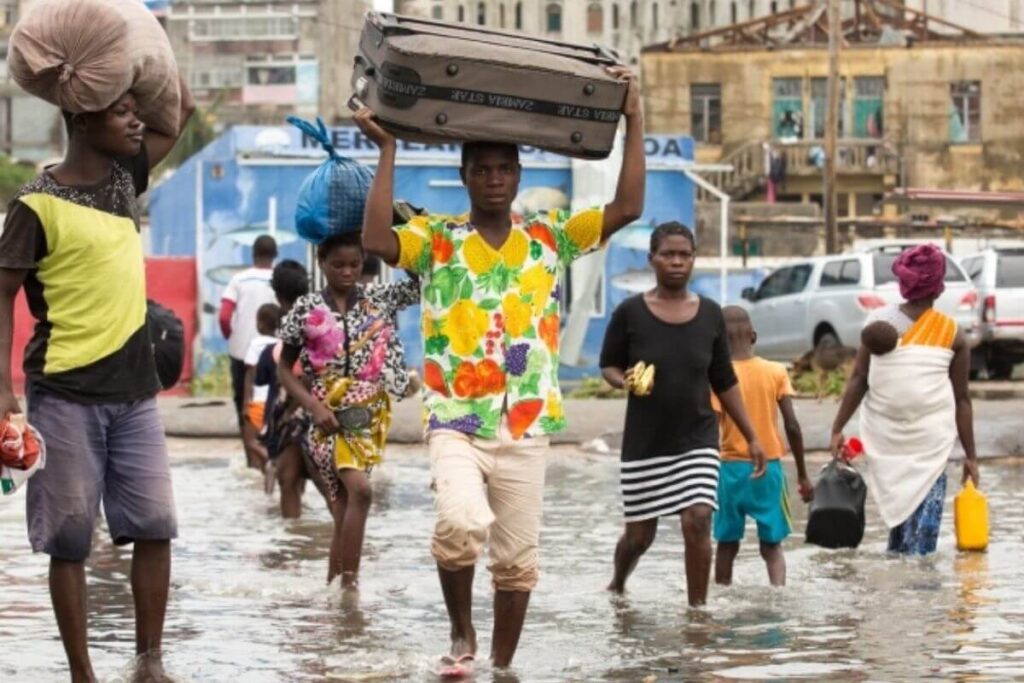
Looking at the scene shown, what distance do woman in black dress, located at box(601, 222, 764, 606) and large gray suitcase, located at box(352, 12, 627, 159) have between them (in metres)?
1.94

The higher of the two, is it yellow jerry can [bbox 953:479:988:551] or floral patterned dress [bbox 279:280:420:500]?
floral patterned dress [bbox 279:280:420:500]

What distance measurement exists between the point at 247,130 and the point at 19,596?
2226 centimetres

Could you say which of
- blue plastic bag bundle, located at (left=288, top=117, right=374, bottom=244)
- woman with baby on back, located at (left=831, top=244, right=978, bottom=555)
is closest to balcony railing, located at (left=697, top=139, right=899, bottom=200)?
woman with baby on back, located at (left=831, top=244, right=978, bottom=555)

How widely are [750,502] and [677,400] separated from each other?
0.95m

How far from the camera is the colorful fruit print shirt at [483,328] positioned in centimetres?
716

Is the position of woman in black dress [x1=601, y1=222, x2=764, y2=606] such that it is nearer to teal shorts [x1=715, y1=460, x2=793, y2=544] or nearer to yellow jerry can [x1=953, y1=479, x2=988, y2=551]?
teal shorts [x1=715, y1=460, x2=793, y2=544]

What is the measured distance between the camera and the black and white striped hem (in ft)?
29.7

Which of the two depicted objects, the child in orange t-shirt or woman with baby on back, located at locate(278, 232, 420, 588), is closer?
woman with baby on back, located at locate(278, 232, 420, 588)

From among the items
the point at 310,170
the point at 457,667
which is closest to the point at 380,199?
the point at 457,667

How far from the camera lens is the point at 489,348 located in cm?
716

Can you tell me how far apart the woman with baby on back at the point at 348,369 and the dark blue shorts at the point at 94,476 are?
2.71 m

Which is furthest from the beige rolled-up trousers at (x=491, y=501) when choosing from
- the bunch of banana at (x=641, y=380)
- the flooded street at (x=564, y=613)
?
the bunch of banana at (x=641, y=380)

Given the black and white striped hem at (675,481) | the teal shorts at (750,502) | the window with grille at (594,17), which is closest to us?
the black and white striped hem at (675,481)

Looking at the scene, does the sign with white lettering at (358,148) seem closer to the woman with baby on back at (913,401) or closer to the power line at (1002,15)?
the woman with baby on back at (913,401)
